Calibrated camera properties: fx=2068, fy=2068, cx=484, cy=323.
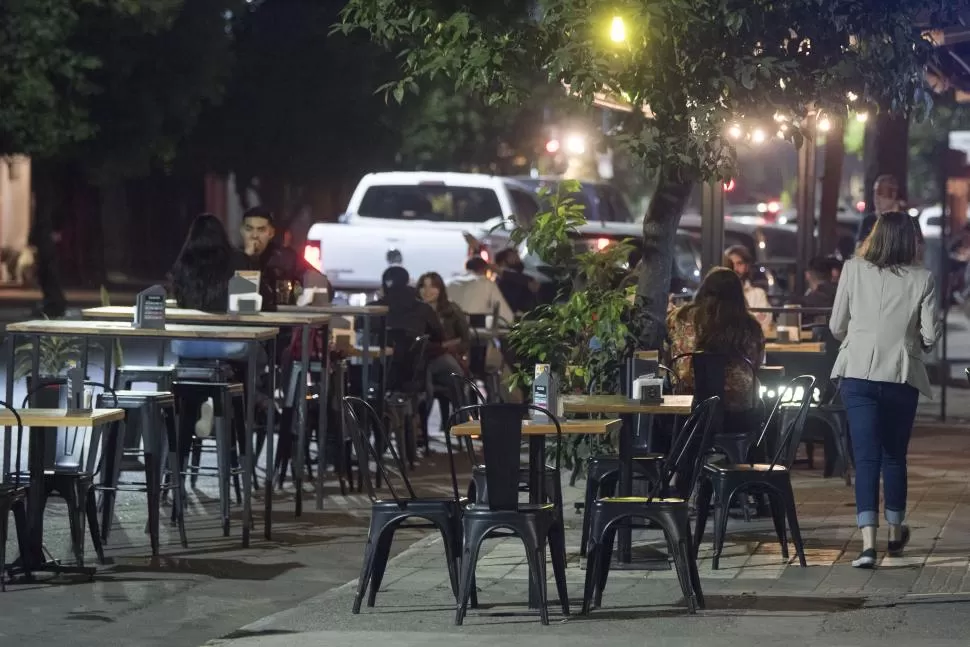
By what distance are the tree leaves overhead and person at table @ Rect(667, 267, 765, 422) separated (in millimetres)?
705

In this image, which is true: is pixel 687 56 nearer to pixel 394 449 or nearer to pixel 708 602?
pixel 394 449

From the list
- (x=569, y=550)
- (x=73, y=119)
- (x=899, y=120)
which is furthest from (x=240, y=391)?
(x=73, y=119)

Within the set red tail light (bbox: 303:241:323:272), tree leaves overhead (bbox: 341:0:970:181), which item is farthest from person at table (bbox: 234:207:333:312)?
red tail light (bbox: 303:241:323:272)

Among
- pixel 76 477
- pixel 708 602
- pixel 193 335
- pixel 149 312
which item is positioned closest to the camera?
pixel 708 602

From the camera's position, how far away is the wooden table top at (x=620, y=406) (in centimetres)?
974

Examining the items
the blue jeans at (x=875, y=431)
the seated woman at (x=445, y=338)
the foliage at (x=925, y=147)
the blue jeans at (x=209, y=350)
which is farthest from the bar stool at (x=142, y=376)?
the foliage at (x=925, y=147)

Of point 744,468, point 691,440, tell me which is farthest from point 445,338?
point 691,440

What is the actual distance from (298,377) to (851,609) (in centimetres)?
482

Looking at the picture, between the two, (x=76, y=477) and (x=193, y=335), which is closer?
(x=76, y=477)

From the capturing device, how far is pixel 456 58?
12008 millimetres

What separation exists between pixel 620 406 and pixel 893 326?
5.00 feet

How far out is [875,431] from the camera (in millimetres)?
10281

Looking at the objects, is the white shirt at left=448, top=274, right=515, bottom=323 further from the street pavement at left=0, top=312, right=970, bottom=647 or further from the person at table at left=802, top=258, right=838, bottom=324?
the street pavement at left=0, top=312, right=970, bottom=647

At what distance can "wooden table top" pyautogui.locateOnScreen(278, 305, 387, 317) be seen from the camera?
13482 millimetres
